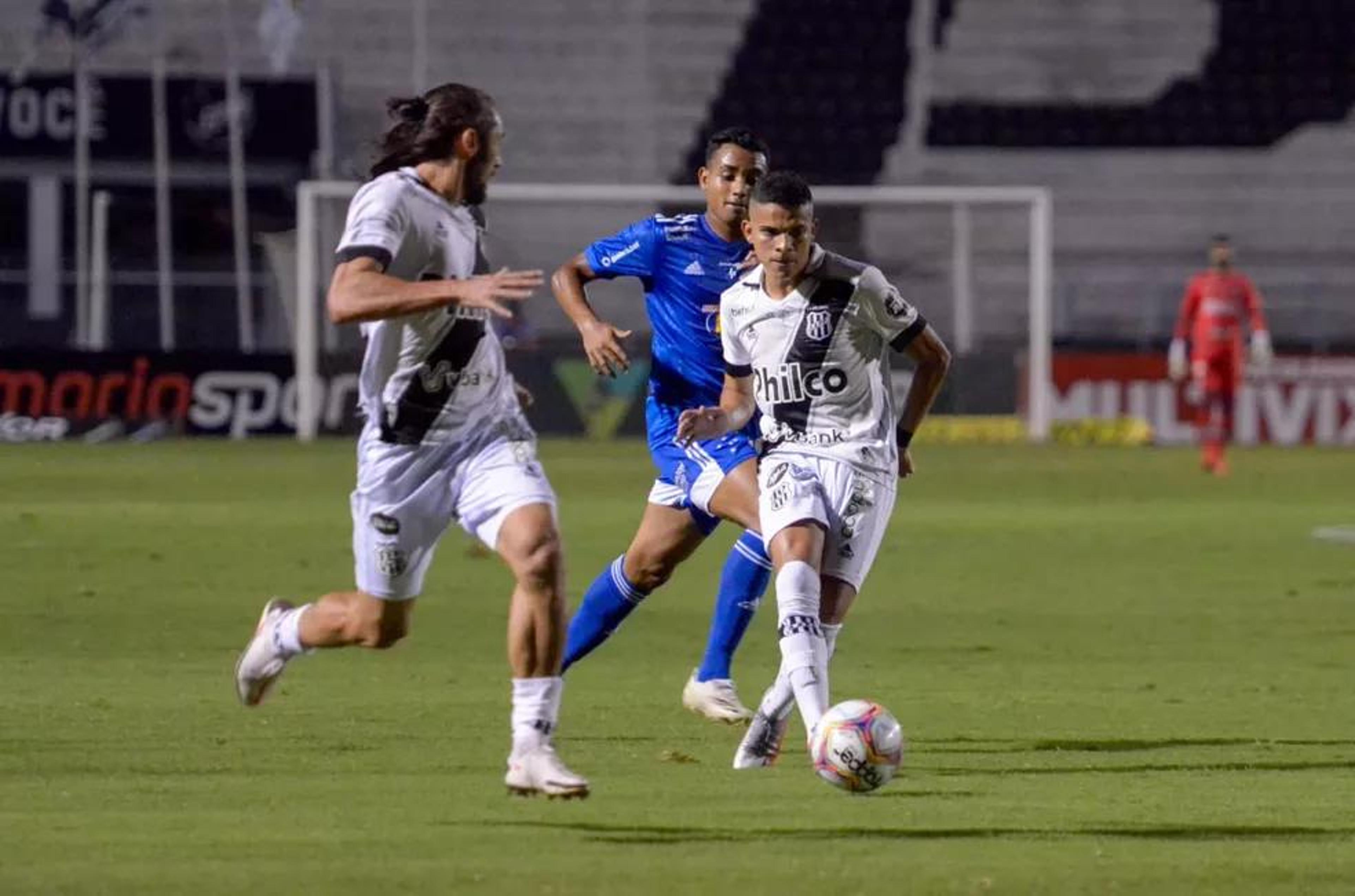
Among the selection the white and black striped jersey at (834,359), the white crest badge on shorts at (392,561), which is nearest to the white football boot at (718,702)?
the white and black striped jersey at (834,359)

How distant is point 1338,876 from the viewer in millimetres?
6113

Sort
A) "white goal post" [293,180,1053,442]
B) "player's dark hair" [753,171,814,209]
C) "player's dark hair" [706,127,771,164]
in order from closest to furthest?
1. "player's dark hair" [753,171,814,209]
2. "player's dark hair" [706,127,771,164]
3. "white goal post" [293,180,1053,442]

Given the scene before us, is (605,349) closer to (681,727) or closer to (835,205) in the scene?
(681,727)

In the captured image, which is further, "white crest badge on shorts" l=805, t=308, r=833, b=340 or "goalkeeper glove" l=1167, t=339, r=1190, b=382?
"goalkeeper glove" l=1167, t=339, r=1190, b=382

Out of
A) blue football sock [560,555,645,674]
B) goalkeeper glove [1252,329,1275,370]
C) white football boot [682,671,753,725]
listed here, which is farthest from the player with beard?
goalkeeper glove [1252,329,1275,370]

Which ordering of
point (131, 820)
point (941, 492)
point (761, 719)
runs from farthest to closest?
1. point (941, 492)
2. point (761, 719)
3. point (131, 820)

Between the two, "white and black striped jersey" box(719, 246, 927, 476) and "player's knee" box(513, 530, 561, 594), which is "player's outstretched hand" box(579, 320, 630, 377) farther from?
"player's knee" box(513, 530, 561, 594)

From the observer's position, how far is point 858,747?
7.18 metres

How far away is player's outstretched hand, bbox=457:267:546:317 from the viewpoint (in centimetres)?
666

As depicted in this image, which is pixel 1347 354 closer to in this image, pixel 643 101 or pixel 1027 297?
pixel 1027 297

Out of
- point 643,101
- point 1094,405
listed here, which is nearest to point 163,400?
point 643,101

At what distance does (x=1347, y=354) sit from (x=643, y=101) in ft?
32.0

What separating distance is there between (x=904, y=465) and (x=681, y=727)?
139cm

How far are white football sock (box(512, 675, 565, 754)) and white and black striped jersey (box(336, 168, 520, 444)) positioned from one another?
722 mm
